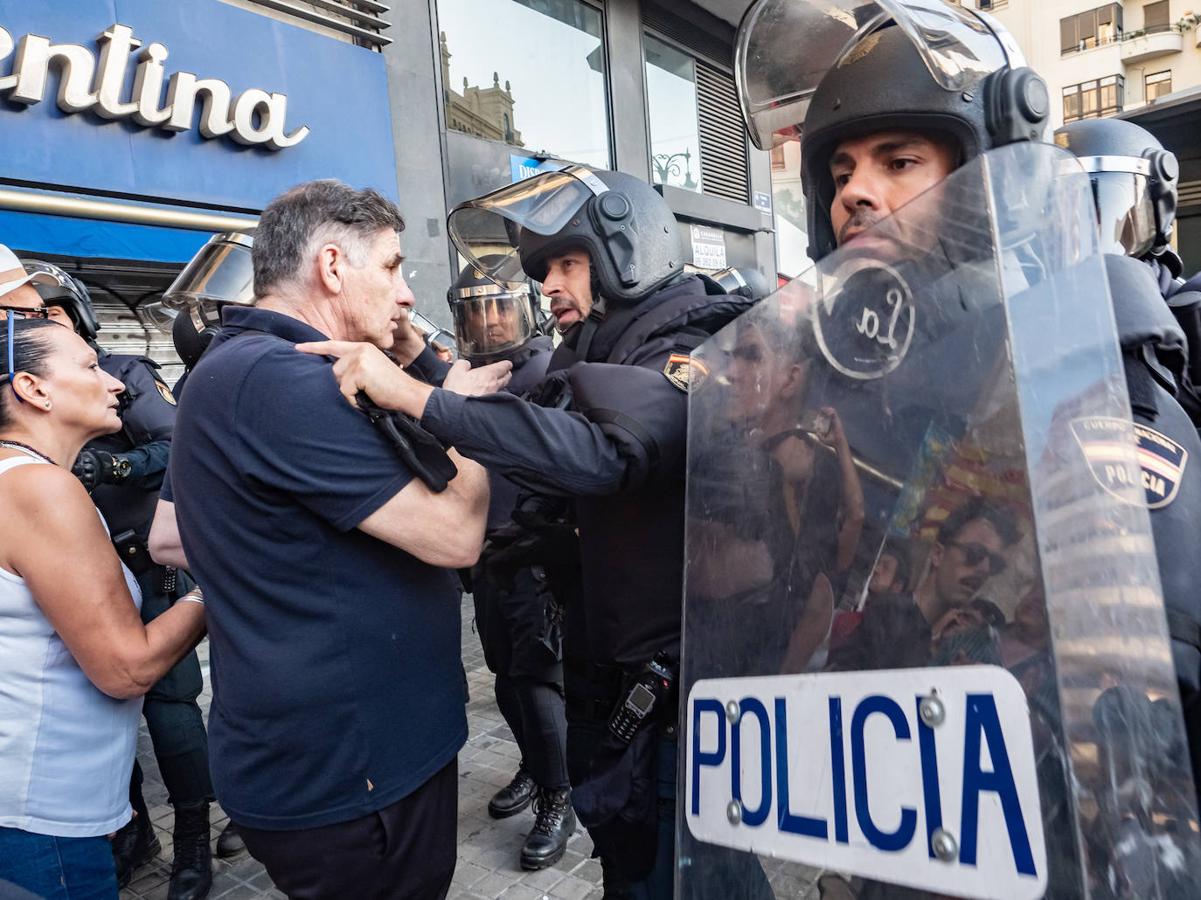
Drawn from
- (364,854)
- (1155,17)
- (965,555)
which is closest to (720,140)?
(364,854)

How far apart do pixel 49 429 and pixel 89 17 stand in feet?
17.9

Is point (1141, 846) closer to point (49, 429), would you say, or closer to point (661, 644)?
point (661, 644)

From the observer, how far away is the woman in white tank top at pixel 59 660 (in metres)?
1.66

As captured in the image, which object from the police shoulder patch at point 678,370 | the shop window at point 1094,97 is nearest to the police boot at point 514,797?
the police shoulder patch at point 678,370

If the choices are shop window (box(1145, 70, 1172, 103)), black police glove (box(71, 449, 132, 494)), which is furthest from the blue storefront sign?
shop window (box(1145, 70, 1172, 103))

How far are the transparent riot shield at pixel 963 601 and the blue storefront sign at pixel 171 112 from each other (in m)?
5.95

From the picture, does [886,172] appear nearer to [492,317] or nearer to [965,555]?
[965,555]

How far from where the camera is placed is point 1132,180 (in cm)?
210

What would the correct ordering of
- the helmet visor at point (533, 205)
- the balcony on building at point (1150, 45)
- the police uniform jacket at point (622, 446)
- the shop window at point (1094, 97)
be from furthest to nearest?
1. the shop window at point (1094, 97)
2. the balcony on building at point (1150, 45)
3. the helmet visor at point (533, 205)
4. the police uniform jacket at point (622, 446)

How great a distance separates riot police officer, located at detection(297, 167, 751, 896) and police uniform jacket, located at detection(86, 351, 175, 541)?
6.11ft

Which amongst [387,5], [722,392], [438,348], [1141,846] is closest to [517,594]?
[438,348]

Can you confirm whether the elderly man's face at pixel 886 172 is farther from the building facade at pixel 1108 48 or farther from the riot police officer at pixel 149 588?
the building facade at pixel 1108 48

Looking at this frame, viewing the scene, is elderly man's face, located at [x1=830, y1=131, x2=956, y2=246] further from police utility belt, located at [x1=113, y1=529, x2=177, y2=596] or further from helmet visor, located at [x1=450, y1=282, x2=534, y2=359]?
police utility belt, located at [x1=113, y1=529, x2=177, y2=596]

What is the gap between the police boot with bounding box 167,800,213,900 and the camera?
2924 mm
